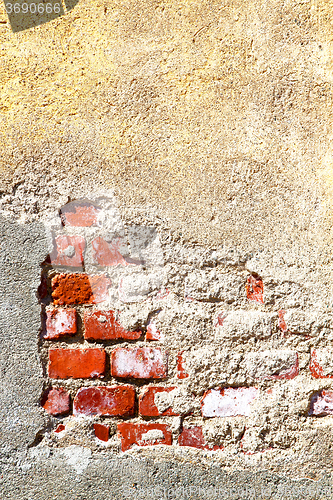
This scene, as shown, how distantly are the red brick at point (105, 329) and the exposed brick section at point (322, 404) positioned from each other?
548mm

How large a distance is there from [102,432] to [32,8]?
1.25 metres

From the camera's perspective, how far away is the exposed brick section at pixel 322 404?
1.08m

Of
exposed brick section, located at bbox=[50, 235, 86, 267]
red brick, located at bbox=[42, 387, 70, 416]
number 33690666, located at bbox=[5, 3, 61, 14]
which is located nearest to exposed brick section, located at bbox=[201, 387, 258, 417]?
red brick, located at bbox=[42, 387, 70, 416]

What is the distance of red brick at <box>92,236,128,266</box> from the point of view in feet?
3.56

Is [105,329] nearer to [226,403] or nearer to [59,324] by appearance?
[59,324]

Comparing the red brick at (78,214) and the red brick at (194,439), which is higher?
the red brick at (78,214)

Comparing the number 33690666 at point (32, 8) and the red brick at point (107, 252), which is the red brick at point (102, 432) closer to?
the red brick at point (107, 252)

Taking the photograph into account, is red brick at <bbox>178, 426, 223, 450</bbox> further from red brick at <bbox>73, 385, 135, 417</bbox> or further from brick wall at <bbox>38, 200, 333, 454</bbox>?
red brick at <bbox>73, 385, 135, 417</bbox>

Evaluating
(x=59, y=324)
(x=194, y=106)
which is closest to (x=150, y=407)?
(x=59, y=324)

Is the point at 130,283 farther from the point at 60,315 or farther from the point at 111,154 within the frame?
the point at 111,154

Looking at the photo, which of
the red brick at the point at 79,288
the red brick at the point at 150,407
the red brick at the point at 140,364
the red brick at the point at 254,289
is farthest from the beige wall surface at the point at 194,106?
the red brick at the point at 150,407

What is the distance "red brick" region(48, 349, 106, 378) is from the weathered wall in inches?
0.8

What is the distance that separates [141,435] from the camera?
1055 millimetres

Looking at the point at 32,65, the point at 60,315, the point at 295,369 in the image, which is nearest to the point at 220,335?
the point at 295,369
